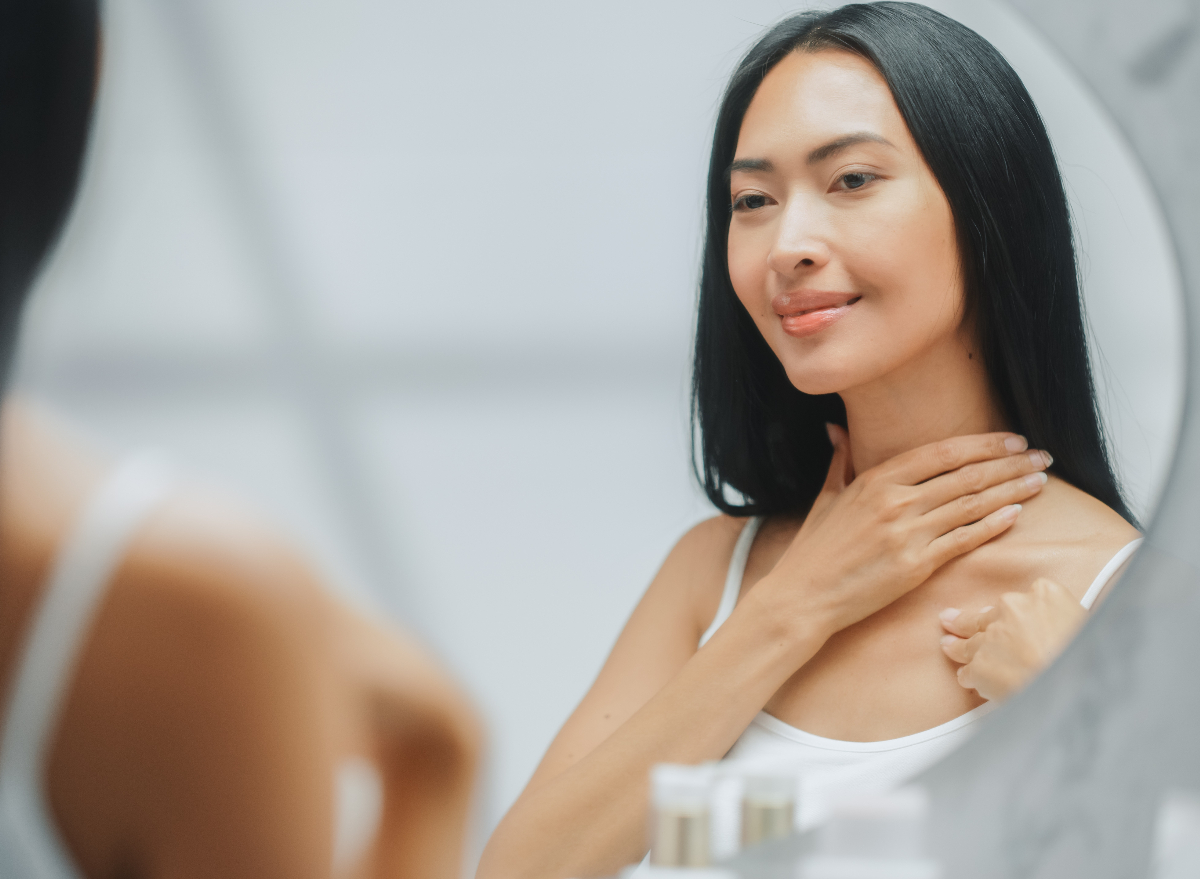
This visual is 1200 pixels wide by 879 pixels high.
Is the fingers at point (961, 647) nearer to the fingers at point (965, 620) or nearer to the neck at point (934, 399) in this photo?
the fingers at point (965, 620)

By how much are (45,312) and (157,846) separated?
521 millimetres

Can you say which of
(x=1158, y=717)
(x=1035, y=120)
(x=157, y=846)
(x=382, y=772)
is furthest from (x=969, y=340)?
(x=157, y=846)

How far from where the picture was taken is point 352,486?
31.6 inches

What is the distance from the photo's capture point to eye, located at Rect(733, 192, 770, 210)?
521 millimetres

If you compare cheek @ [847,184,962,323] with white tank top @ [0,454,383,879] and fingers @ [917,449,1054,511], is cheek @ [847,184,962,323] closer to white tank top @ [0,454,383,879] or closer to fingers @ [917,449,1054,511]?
fingers @ [917,449,1054,511]

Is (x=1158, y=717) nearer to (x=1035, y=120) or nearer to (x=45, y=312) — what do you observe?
(x=1035, y=120)

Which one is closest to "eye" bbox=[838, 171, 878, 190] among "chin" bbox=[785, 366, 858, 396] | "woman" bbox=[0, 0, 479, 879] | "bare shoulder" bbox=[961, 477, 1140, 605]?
"chin" bbox=[785, 366, 858, 396]

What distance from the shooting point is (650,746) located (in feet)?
1.66

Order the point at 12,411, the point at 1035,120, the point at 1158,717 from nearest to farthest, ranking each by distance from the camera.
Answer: the point at 1158,717 → the point at 1035,120 → the point at 12,411

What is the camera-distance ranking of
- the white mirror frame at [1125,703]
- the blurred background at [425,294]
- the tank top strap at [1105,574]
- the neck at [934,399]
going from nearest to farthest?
the white mirror frame at [1125,703], the tank top strap at [1105,574], the neck at [934,399], the blurred background at [425,294]

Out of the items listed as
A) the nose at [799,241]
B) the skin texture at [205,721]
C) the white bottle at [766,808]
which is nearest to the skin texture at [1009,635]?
the white bottle at [766,808]

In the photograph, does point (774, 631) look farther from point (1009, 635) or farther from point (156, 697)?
point (156, 697)

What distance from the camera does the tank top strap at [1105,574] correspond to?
0.43m

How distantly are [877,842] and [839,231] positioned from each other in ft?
1.03
